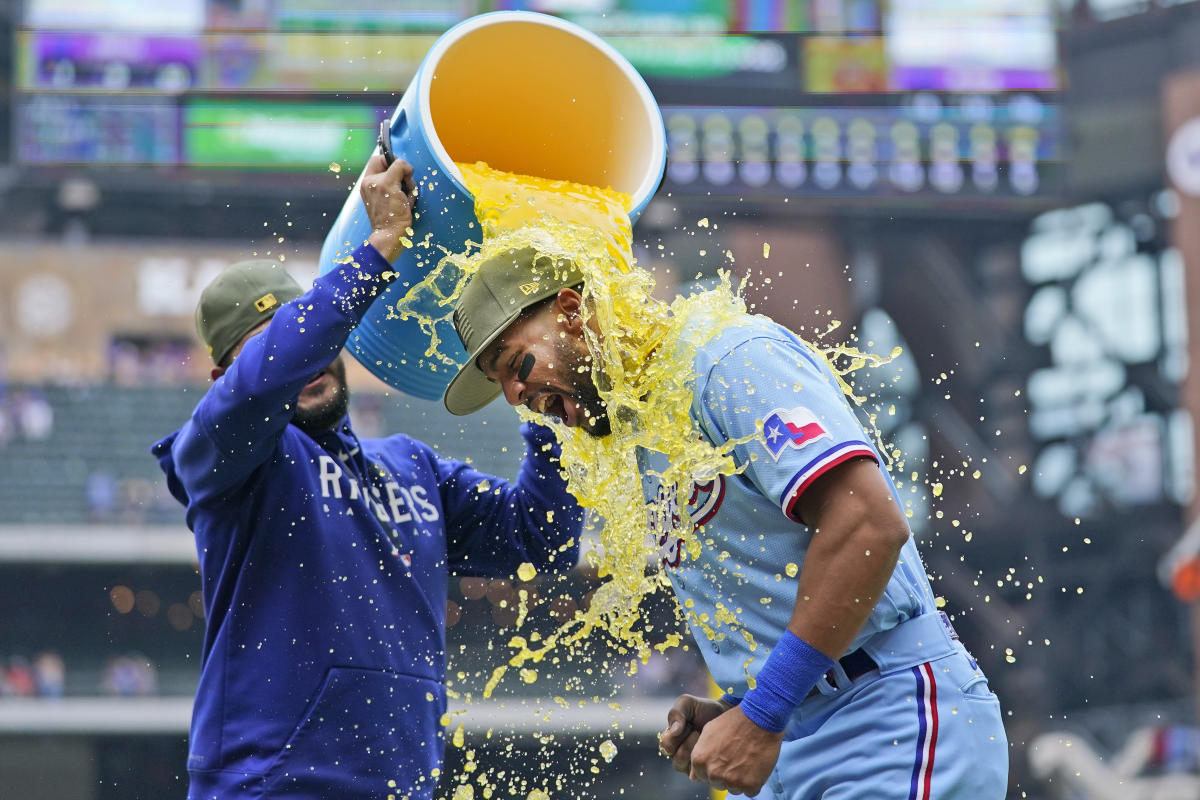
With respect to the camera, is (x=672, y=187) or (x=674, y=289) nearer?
(x=672, y=187)

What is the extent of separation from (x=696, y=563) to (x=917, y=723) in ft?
1.55

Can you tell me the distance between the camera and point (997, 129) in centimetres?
1370

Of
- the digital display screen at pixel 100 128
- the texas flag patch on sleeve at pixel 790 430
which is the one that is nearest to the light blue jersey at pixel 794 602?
the texas flag patch on sleeve at pixel 790 430

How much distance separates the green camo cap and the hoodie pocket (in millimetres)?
726

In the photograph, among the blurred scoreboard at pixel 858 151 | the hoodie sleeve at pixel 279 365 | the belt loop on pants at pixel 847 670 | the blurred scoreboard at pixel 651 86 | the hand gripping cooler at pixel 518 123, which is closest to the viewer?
the belt loop on pants at pixel 847 670

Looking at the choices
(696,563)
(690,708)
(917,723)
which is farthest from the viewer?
(690,708)

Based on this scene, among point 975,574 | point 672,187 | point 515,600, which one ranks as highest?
point 672,187

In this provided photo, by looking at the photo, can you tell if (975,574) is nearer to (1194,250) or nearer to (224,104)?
(1194,250)

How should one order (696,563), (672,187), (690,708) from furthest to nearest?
(672,187), (690,708), (696,563)

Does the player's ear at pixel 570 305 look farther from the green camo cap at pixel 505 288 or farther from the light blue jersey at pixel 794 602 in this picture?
the light blue jersey at pixel 794 602

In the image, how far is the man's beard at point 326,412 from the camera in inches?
117

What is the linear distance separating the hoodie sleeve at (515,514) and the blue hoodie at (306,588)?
0.63 ft

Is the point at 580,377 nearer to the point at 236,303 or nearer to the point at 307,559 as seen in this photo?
the point at 307,559

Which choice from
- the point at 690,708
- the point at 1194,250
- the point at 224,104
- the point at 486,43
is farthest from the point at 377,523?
the point at 1194,250
